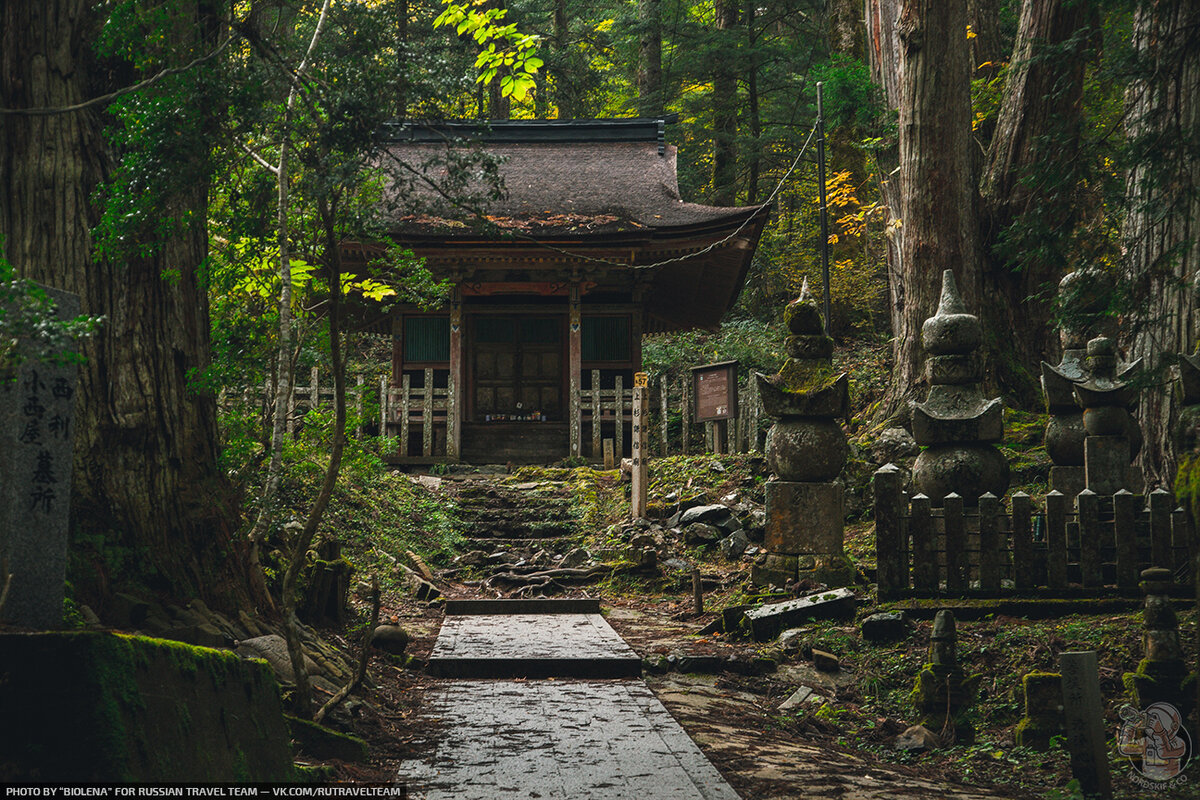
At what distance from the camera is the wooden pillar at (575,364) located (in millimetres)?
15555

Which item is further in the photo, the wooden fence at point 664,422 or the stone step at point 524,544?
the wooden fence at point 664,422

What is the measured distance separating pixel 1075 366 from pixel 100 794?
7.55 m

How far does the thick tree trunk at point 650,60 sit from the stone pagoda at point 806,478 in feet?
62.9

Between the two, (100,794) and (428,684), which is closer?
(100,794)

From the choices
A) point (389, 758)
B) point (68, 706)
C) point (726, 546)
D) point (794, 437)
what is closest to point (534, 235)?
point (726, 546)

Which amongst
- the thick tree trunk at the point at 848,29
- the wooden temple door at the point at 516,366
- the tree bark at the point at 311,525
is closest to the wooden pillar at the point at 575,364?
the wooden temple door at the point at 516,366

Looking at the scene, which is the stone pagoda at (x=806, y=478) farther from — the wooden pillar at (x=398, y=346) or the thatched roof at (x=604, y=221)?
the wooden pillar at (x=398, y=346)

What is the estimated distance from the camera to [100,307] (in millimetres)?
4539

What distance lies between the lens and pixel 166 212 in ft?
14.8

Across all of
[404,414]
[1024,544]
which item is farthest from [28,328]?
[404,414]

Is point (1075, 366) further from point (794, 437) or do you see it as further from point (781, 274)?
Answer: point (781, 274)

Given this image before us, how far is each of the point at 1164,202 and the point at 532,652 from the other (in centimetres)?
483

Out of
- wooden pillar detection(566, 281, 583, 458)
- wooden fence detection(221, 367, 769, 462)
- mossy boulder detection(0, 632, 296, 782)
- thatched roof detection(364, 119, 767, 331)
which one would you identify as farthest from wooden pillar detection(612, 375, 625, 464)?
mossy boulder detection(0, 632, 296, 782)

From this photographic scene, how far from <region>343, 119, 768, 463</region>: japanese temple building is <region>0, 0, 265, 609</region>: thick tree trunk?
31.9ft
